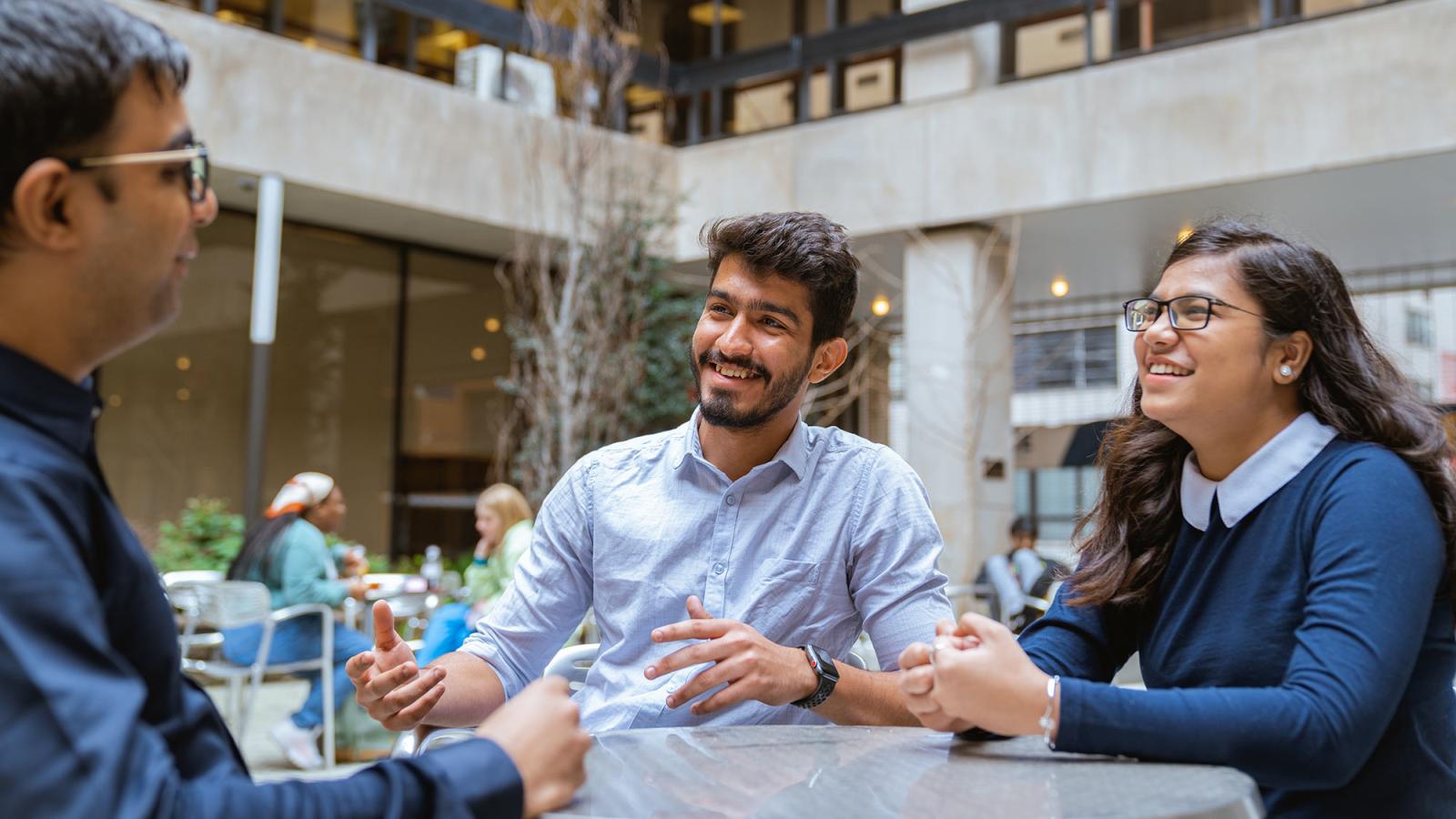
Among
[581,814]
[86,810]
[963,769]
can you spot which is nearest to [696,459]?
[963,769]

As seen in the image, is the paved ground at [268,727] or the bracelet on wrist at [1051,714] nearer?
the bracelet on wrist at [1051,714]

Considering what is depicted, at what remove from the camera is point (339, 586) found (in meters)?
5.78

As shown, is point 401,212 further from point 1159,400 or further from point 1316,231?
point 1159,400

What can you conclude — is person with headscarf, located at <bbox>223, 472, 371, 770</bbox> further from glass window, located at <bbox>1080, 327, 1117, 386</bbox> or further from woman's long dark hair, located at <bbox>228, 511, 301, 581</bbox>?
glass window, located at <bbox>1080, 327, 1117, 386</bbox>

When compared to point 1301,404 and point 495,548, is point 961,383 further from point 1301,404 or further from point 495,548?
point 1301,404

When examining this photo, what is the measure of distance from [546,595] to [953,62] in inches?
338

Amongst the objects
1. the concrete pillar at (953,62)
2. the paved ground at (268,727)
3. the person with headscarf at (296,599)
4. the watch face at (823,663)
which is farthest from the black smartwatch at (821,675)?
the concrete pillar at (953,62)

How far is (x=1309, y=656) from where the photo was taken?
129 centimetres

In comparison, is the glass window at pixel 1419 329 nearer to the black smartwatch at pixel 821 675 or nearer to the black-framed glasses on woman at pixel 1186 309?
the black-framed glasses on woman at pixel 1186 309

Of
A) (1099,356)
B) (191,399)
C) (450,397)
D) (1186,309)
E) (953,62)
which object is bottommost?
(1186,309)

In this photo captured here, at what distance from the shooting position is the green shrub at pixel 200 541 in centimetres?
898

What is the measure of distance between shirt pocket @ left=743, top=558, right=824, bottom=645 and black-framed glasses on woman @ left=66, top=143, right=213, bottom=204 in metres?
1.24

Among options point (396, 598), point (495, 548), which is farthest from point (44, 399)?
point (396, 598)

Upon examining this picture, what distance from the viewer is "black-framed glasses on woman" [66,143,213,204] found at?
37.2 inches
